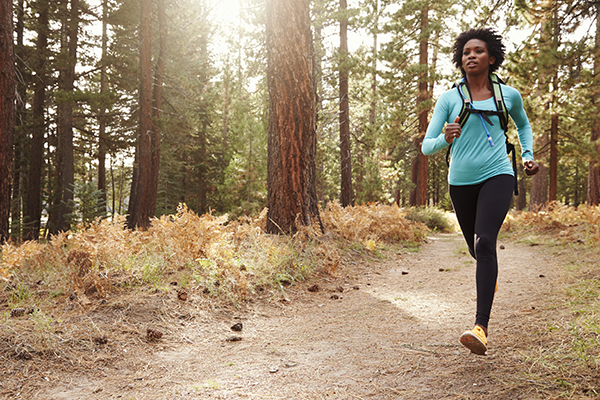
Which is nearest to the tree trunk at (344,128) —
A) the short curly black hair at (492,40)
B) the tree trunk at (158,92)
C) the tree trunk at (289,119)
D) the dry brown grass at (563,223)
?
the dry brown grass at (563,223)

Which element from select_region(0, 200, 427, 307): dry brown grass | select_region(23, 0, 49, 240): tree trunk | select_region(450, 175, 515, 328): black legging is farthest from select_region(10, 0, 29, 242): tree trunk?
select_region(450, 175, 515, 328): black legging

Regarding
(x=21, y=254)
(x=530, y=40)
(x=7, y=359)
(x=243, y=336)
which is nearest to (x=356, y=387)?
(x=243, y=336)

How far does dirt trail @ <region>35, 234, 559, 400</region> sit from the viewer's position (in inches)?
93.4

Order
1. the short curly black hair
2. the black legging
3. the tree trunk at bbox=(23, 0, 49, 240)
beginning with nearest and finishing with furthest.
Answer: the black legging → the short curly black hair → the tree trunk at bbox=(23, 0, 49, 240)

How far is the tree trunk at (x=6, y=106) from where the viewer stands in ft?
23.8

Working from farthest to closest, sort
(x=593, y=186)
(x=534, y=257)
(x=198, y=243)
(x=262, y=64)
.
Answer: (x=593, y=186)
(x=262, y=64)
(x=534, y=257)
(x=198, y=243)

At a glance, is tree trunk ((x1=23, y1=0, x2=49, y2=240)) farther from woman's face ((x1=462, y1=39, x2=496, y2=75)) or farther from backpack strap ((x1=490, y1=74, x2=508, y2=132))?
backpack strap ((x1=490, y1=74, x2=508, y2=132))

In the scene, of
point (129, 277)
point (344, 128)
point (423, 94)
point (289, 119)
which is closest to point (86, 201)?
point (344, 128)

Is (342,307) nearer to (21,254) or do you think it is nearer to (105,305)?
(105,305)

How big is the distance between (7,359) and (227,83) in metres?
23.2

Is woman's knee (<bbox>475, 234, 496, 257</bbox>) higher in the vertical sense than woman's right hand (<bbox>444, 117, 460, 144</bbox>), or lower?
lower

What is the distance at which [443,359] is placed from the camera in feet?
8.87

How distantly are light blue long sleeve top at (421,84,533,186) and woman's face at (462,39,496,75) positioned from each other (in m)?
0.20

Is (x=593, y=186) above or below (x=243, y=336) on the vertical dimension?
above
